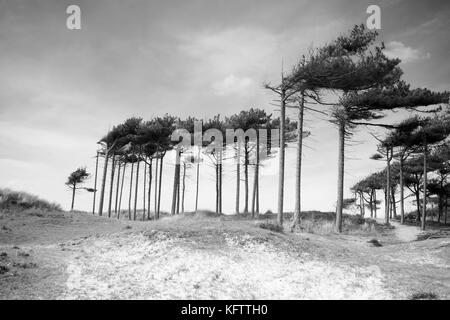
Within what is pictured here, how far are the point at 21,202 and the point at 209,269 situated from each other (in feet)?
63.1

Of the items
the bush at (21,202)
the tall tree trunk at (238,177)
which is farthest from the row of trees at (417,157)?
the bush at (21,202)

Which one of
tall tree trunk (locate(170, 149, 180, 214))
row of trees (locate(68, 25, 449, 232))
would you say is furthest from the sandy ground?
tall tree trunk (locate(170, 149, 180, 214))

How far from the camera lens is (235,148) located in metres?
30.4

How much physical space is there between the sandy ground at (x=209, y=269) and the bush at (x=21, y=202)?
12.1 m

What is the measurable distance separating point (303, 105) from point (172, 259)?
1248 centimetres

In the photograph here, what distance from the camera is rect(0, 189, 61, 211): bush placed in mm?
20030

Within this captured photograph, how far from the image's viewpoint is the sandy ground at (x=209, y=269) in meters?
6.01

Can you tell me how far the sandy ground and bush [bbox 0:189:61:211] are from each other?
39.8ft

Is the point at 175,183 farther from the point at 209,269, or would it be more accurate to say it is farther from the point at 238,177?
the point at 209,269

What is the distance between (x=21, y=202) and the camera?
21.2 metres

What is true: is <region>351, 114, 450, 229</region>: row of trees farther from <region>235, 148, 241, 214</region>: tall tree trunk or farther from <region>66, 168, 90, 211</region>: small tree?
<region>66, 168, 90, 211</region>: small tree

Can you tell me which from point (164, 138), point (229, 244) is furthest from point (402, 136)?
point (229, 244)

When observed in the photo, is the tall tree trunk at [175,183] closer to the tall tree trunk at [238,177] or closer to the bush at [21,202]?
the tall tree trunk at [238,177]
